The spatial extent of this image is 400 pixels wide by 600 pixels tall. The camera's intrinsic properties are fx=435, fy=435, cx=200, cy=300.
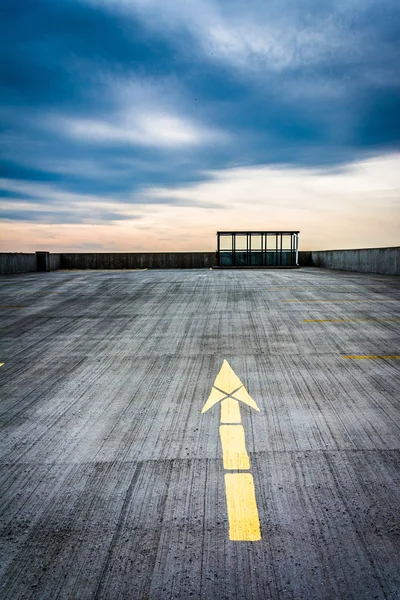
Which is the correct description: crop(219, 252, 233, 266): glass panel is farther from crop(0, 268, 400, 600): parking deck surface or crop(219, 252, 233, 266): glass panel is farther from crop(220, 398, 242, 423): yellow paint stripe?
crop(220, 398, 242, 423): yellow paint stripe

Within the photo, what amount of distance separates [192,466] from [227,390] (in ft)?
7.66

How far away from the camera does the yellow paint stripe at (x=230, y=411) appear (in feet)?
18.8

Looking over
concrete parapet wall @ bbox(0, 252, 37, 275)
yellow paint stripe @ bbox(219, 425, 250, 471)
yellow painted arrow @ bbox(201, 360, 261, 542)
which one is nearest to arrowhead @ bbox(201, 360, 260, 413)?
yellow painted arrow @ bbox(201, 360, 261, 542)

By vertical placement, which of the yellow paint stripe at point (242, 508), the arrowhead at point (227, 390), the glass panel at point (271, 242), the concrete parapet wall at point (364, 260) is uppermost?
the glass panel at point (271, 242)

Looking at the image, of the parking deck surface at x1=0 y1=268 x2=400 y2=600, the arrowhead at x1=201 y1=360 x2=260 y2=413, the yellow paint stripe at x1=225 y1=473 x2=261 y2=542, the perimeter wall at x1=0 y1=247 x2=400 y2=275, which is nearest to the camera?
the parking deck surface at x1=0 y1=268 x2=400 y2=600

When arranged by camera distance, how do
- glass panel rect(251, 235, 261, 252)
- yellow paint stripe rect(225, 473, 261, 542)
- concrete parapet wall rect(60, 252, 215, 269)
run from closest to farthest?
yellow paint stripe rect(225, 473, 261, 542)
glass panel rect(251, 235, 261, 252)
concrete parapet wall rect(60, 252, 215, 269)

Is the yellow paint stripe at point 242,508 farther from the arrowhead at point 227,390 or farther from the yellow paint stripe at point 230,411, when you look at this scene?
the arrowhead at point 227,390

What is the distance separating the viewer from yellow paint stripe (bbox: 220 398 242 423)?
572 cm

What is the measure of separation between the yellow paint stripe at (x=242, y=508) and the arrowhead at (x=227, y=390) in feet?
5.85

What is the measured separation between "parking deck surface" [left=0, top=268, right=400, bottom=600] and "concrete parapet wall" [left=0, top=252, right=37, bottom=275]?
70.8 feet

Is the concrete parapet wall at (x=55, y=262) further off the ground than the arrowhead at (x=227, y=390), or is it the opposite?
the concrete parapet wall at (x=55, y=262)

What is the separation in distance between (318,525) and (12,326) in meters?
10.3

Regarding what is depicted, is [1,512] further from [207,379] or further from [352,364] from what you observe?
[352,364]

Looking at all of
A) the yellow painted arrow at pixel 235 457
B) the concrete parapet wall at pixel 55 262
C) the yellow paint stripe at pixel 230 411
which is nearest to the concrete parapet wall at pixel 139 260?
the concrete parapet wall at pixel 55 262
